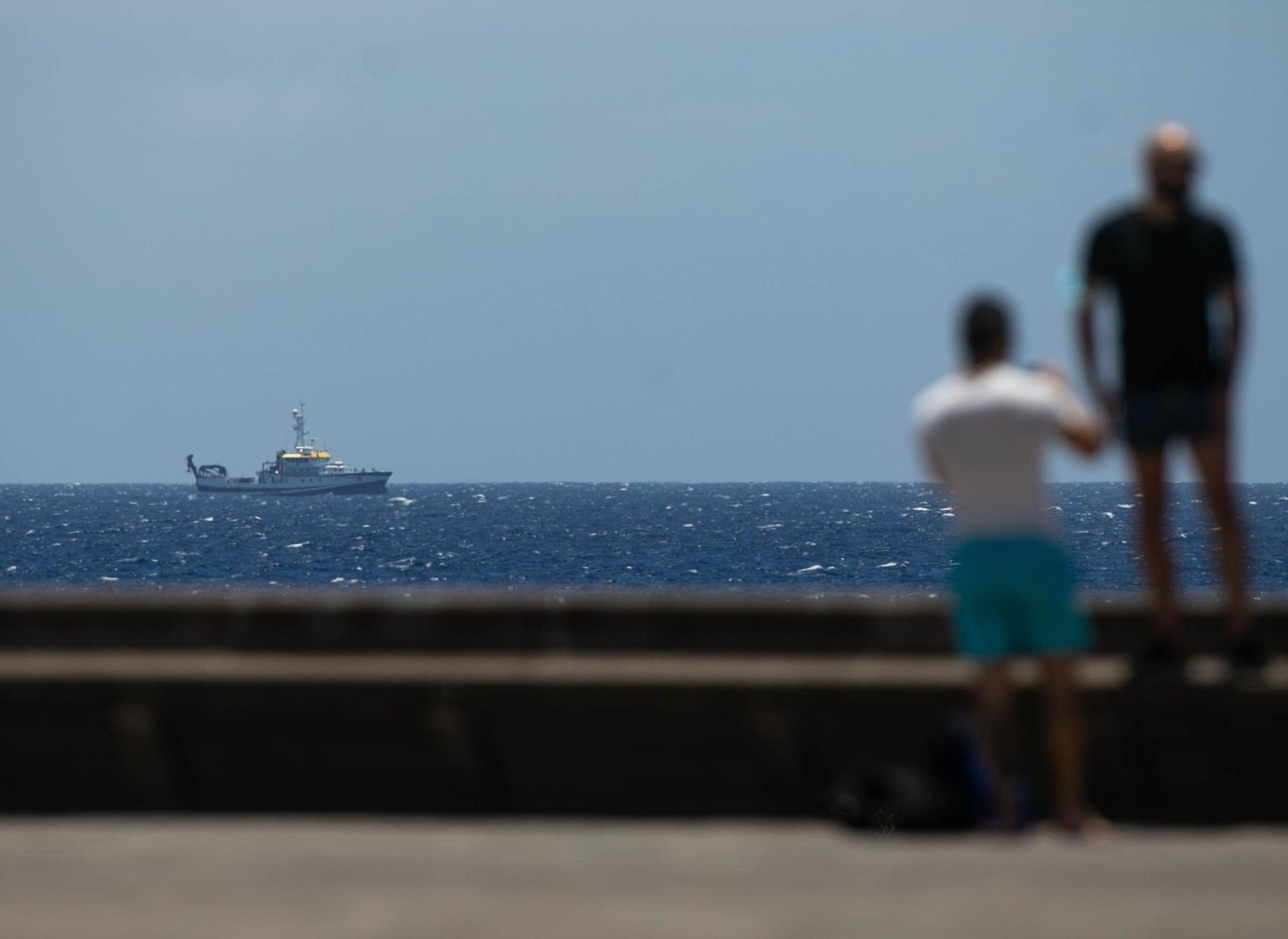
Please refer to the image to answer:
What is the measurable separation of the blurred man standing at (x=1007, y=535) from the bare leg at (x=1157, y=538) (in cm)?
70

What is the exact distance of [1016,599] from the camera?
5750mm

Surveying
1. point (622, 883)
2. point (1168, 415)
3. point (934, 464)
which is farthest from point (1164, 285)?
point (622, 883)

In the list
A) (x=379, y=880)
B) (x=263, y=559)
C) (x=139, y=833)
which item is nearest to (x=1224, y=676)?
(x=379, y=880)

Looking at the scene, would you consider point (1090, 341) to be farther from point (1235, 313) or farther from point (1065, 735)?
point (1065, 735)

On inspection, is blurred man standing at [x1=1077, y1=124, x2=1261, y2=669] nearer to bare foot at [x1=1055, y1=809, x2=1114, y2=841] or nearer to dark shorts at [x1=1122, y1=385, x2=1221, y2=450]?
dark shorts at [x1=1122, y1=385, x2=1221, y2=450]

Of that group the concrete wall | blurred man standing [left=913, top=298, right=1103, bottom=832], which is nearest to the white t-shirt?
blurred man standing [left=913, top=298, right=1103, bottom=832]

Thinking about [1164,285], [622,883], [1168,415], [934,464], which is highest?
[1164,285]

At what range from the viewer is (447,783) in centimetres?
694

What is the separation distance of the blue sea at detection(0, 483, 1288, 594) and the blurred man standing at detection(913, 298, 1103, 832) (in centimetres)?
2403

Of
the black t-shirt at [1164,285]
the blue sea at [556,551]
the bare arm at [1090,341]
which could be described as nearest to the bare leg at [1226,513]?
the black t-shirt at [1164,285]

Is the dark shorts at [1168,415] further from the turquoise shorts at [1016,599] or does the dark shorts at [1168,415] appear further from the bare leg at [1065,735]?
the bare leg at [1065,735]

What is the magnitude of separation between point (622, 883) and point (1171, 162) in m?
2.89

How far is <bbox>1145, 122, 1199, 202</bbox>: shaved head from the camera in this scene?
239 inches

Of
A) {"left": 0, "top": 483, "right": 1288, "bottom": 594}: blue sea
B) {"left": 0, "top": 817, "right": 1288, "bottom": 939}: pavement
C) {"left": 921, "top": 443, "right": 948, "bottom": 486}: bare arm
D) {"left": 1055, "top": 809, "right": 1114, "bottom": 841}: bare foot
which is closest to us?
{"left": 0, "top": 817, "right": 1288, "bottom": 939}: pavement
